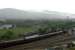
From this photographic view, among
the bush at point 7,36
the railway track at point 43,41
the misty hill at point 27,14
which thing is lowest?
the railway track at point 43,41

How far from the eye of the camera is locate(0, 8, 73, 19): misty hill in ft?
5.58

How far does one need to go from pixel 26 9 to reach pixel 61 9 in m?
0.43

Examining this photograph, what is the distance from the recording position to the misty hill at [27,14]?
5.58ft

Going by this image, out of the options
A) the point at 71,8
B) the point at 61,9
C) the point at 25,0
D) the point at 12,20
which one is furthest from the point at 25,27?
the point at 71,8

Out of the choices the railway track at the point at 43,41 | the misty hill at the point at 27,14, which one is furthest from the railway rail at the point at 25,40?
the misty hill at the point at 27,14

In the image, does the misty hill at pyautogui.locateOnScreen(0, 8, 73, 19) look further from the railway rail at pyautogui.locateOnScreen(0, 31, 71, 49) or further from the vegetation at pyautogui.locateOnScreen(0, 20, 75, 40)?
the railway rail at pyautogui.locateOnScreen(0, 31, 71, 49)

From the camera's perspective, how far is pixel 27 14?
69.7 inches

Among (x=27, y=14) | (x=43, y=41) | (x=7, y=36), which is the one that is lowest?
(x=43, y=41)

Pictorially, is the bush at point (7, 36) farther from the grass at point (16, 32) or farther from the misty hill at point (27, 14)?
the misty hill at point (27, 14)

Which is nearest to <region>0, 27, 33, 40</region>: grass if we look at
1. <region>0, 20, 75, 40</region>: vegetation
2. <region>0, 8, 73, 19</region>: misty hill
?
<region>0, 20, 75, 40</region>: vegetation

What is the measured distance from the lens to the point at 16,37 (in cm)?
169

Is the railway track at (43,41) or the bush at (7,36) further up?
the bush at (7,36)

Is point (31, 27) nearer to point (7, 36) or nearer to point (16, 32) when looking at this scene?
point (16, 32)

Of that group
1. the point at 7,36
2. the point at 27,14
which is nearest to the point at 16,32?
the point at 7,36
